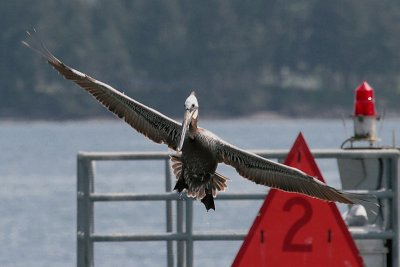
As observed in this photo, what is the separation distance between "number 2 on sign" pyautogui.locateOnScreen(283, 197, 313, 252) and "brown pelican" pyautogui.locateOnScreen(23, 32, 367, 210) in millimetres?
225

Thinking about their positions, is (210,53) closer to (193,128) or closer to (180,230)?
(180,230)

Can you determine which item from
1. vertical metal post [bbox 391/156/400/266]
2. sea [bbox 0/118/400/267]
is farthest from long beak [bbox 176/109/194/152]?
vertical metal post [bbox 391/156/400/266]

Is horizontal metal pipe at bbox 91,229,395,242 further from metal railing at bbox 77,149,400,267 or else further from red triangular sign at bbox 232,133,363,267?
red triangular sign at bbox 232,133,363,267

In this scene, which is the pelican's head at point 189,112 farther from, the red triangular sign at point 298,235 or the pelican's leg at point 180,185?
the red triangular sign at point 298,235

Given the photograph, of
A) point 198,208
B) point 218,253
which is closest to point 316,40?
point 198,208

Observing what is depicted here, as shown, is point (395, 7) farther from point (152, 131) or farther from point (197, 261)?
Result: point (152, 131)

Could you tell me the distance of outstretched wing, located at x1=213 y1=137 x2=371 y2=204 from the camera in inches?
340

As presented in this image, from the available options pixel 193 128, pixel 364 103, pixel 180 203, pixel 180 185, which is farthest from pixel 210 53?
pixel 193 128

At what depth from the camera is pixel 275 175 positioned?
900cm

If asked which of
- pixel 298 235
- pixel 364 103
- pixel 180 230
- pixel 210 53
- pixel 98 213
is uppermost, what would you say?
pixel 210 53

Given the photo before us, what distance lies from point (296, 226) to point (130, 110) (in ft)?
3.82

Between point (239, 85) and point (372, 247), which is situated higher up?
point (239, 85)

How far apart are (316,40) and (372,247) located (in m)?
121

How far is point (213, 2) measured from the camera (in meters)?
135
